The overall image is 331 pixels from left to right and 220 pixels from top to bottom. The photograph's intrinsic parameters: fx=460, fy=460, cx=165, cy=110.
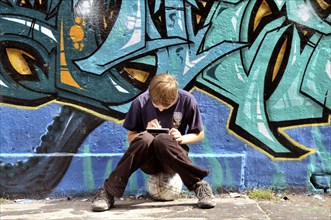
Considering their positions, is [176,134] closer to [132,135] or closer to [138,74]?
[132,135]

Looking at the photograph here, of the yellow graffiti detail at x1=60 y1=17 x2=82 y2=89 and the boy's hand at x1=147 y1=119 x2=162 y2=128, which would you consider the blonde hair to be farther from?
the yellow graffiti detail at x1=60 y1=17 x2=82 y2=89

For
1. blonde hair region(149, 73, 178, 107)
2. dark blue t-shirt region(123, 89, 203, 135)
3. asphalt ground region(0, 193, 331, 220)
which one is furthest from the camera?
dark blue t-shirt region(123, 89, 203, 135)

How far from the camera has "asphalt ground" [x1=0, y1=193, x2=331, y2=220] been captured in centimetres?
366

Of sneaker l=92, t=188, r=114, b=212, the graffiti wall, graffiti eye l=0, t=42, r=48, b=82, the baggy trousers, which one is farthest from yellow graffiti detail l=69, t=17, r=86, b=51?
sneaker l=92, t=188, r=114, b=212

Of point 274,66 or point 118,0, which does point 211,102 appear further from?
point 118,0

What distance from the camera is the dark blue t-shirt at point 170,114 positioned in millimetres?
3770

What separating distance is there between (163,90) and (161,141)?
399mm

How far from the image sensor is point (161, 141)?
141 inches

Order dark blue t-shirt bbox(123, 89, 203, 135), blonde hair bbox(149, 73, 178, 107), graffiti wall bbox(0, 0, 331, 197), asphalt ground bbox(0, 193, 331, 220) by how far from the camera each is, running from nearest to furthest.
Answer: blonde hair bbox(149, 73, 178, 107)
asphalt ground bbox(0, 193, 331, 220)
dark blue t-shirt bbox(123, 89, 203, 135)
graffiti wall bbox(0, 0, 331, 197)

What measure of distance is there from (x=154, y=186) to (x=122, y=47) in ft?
4.34

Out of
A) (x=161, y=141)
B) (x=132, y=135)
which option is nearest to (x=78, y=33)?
(x=132, y=135)

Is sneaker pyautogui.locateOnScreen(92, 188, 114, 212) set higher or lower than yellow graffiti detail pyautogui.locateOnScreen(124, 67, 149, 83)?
lower

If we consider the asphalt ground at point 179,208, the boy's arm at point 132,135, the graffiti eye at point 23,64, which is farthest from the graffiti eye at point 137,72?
the asphalt ground at point 179,208

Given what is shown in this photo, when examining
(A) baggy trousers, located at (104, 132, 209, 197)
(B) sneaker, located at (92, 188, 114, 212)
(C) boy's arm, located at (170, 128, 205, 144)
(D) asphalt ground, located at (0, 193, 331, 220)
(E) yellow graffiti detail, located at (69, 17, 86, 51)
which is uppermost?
(E) yellow graffiti detail, located at (69, 17, 86, 51)
